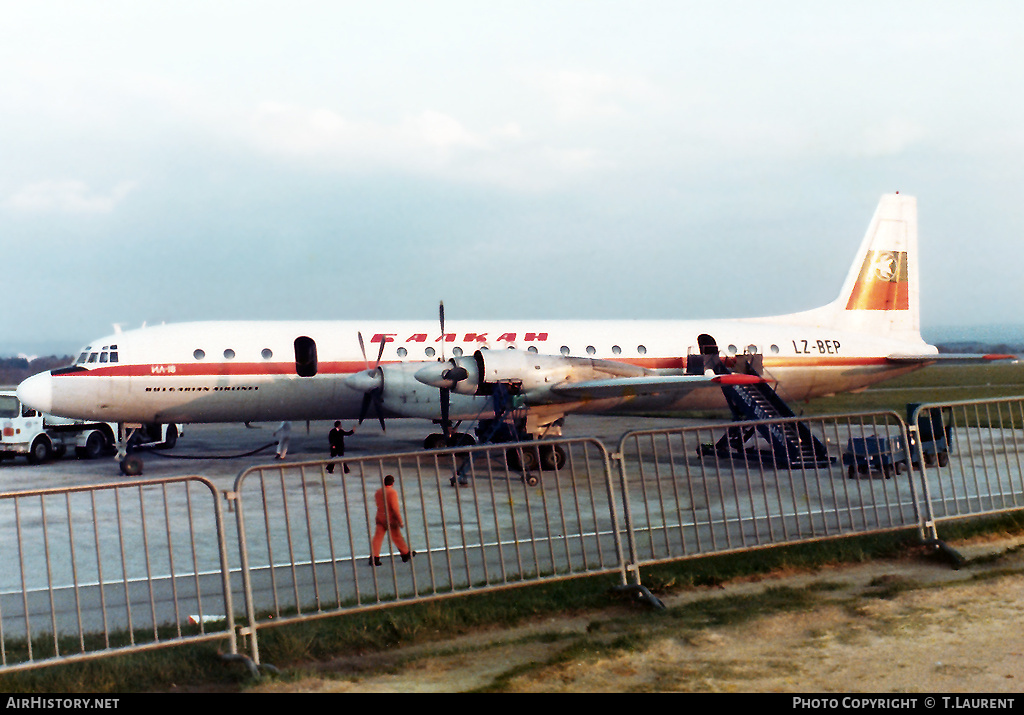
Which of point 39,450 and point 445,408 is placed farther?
point 39,450

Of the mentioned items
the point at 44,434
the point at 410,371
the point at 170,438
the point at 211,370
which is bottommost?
the point at 170,438

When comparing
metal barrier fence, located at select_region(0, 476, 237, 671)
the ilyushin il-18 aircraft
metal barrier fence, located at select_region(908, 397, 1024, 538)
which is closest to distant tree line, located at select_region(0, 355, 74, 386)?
the ilyushin il-18 aircraft

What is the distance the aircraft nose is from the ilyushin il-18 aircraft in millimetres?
23

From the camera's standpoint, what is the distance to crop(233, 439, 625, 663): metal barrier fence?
7.39 m

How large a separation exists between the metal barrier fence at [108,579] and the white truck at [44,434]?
722cm

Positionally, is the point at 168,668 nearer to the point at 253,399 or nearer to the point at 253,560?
the point at 253,560

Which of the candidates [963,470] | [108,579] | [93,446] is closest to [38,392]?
[93,446]

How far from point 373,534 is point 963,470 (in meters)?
8.20

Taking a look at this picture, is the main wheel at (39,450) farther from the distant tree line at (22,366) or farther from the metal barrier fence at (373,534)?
the distant tree line at (22,366)

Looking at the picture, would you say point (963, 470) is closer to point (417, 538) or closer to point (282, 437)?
A: point (417, 538)

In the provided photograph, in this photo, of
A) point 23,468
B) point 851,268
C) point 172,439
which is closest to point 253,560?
point 23,468

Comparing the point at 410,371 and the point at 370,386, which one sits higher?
the point at 410,371

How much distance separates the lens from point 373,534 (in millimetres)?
12680
